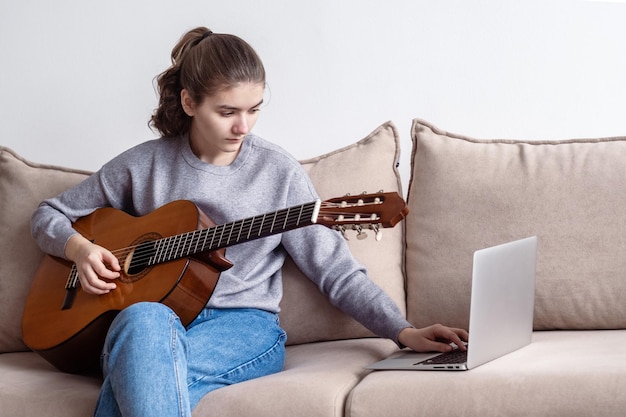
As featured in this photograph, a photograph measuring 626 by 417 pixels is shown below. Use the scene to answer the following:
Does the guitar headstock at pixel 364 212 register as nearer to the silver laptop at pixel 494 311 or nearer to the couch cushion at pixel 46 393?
the silver laptop at pixel 494 311

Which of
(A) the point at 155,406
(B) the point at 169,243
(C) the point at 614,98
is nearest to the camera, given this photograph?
(A) the point at 155,406

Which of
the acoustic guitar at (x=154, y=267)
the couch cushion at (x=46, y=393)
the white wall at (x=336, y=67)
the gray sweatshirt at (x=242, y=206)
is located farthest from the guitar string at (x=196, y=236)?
the white wall at (x=336, y=67)

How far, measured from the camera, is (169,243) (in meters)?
1.82

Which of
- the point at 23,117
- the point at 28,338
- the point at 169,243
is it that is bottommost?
the point at 28,338

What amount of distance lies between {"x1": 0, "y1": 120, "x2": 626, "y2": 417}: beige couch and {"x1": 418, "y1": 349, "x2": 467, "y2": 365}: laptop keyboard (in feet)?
0.19

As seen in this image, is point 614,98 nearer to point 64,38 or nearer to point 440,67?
point 440,67

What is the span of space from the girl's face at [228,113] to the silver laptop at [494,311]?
566mm

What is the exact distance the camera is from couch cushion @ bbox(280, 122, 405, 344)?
2.04 m

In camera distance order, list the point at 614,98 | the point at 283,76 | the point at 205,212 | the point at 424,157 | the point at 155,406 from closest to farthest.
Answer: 1. the point at 155,406
2. the point at 205,212
3. the point at 424,157
4. the point at 614,98
5. the point at 283,76

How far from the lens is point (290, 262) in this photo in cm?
208

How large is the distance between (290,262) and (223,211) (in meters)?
0.22

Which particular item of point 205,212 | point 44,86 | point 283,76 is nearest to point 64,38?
point 44,86

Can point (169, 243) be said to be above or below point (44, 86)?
below

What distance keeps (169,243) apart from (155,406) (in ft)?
1.39
